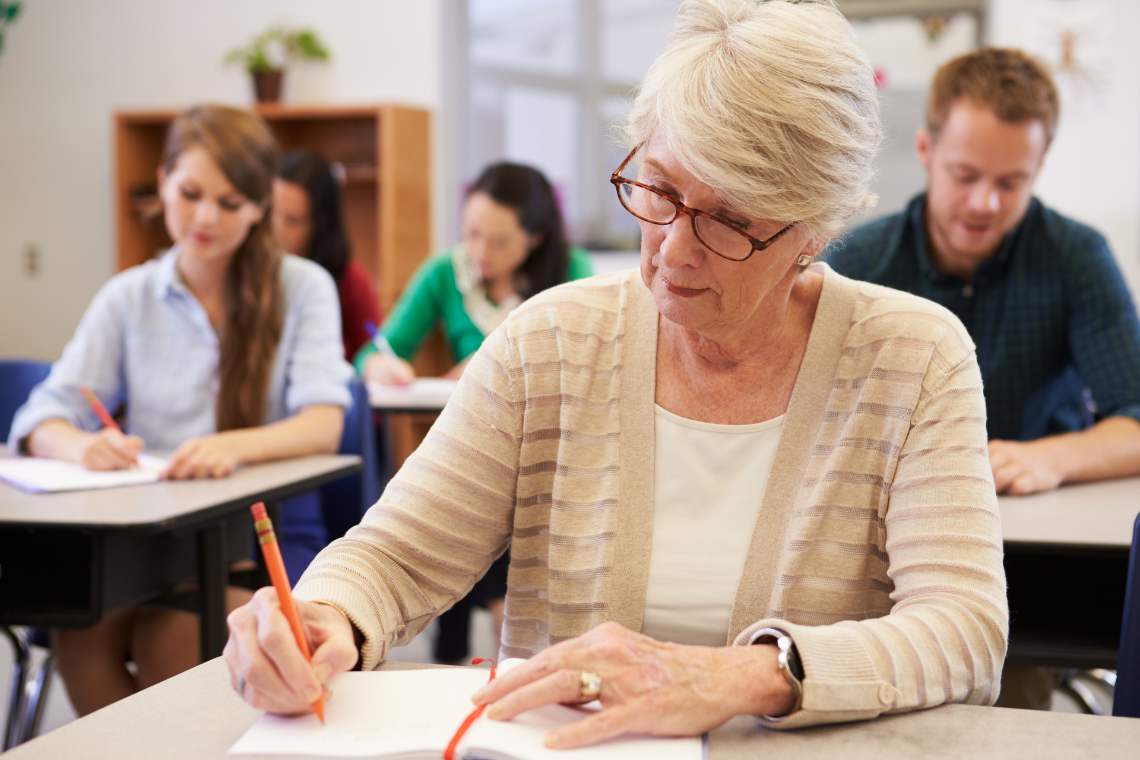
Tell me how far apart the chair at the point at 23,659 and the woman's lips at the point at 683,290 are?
156cm

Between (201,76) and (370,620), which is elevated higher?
(201,76)

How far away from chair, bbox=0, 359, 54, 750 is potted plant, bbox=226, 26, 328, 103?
3202 mm

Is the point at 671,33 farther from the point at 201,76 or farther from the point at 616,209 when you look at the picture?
the point at 201,76

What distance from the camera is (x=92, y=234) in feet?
20.1

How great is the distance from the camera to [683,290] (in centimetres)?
121

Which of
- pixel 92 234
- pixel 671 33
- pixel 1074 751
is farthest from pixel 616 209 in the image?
pixel 1074 751

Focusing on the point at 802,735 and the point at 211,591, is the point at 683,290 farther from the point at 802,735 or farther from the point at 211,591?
the point at 211,591

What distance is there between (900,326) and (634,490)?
0.33 metres

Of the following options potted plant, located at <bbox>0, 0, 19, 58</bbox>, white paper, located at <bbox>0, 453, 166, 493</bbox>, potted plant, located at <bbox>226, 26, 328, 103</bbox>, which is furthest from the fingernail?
potted plant, located at <bbox>0, 0, 19, 58</bbox>

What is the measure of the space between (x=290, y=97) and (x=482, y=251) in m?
2.67

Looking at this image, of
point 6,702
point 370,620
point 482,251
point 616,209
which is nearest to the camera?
point 370,620

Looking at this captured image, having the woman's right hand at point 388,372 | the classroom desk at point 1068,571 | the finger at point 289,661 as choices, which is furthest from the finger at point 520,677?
the woman's right hand at point 388,372

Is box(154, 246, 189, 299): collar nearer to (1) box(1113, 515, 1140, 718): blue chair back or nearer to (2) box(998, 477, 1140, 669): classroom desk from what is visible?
(2) box(998, 477, 1140, 669): classroom desk

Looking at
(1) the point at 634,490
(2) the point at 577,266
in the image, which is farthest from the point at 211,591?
(2) the point at 577,266
